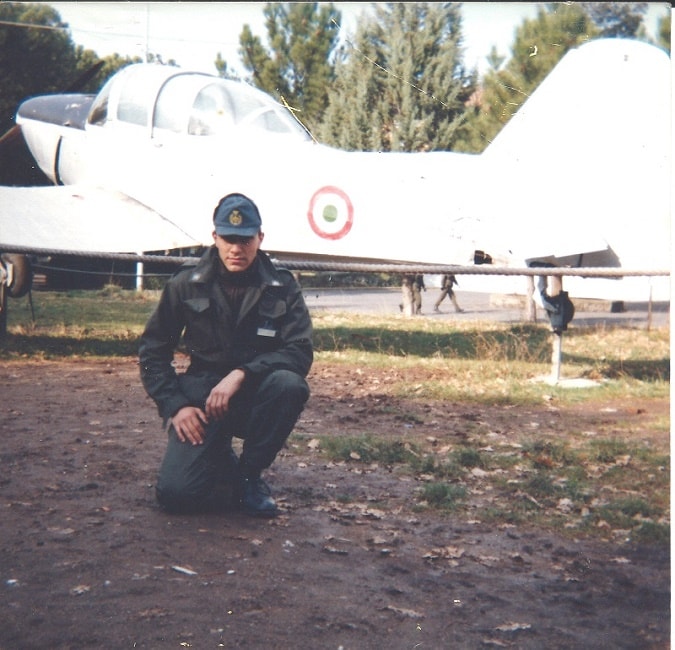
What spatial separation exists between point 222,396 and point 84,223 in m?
7.37

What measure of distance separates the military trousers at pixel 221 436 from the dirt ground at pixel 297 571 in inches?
5.1

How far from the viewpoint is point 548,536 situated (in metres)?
4.27

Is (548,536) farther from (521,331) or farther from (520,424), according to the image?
(521,331)

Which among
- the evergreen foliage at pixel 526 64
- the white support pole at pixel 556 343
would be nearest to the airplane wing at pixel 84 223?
the white support pole at pixel 556 343

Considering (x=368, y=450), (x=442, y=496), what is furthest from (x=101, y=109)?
(x=442, y=496)

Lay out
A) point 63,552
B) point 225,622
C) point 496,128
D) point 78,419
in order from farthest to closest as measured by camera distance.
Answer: point 496,128, point 78,419, point 63,552, point 225,622

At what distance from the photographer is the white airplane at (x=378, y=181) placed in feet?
27.9

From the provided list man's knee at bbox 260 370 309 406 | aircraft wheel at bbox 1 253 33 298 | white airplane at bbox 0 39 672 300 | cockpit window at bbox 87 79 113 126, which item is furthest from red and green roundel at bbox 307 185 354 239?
man's knee at bbox 260 370 309 406

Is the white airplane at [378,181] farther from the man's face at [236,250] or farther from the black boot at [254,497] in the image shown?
the black boot at [254,497]

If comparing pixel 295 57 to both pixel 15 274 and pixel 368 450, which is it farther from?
pixel 368 450

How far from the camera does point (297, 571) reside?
356cm

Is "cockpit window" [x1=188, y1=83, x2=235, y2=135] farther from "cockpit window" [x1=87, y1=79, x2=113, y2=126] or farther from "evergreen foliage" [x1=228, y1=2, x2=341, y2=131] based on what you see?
"evergreen foliage" [x1=228, y1=2, x2=341, y2=131]

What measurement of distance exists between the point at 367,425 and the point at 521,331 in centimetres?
830

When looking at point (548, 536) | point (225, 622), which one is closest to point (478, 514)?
point (548, 536)
